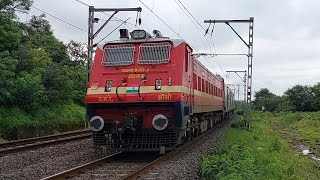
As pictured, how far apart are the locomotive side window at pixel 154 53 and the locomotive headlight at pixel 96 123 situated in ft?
7.39

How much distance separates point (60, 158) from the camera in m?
13.1

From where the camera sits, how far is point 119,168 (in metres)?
11.6

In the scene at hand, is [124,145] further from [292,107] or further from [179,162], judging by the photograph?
[292,107]

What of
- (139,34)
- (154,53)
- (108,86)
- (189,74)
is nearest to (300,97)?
(189,74)

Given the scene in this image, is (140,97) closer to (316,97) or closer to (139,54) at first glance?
(139,54)

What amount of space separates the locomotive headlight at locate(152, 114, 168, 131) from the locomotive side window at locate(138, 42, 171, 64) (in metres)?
1.89

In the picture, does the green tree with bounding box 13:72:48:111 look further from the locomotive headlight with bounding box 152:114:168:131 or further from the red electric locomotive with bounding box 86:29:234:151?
the locomotive headlight with bounding box 152:114:168:131

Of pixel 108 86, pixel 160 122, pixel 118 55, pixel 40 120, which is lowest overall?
pixel 40 120

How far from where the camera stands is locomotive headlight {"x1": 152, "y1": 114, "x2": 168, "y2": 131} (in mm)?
12727

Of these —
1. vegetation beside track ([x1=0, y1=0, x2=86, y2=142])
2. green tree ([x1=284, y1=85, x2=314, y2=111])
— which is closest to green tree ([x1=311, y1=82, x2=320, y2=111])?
green tree ([x1=284, y1=85, x2=314, y2=111])

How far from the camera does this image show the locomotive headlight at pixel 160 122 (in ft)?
41.8

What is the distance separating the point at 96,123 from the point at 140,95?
1.59 m

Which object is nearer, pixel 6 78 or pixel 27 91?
pixel 6 78

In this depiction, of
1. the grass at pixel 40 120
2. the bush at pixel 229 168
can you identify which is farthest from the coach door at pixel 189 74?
the grass at pixel 40 120
